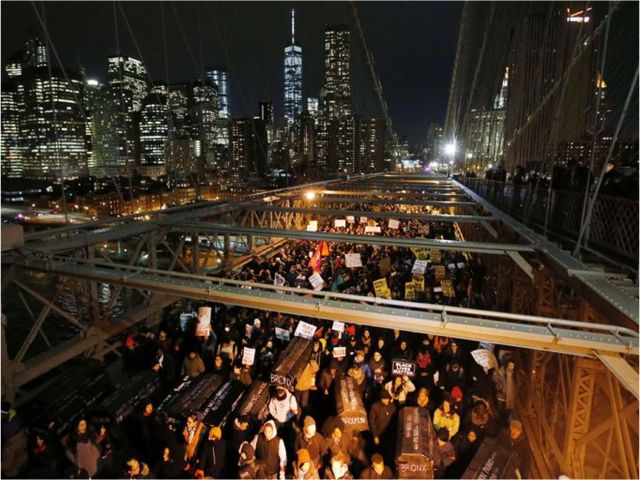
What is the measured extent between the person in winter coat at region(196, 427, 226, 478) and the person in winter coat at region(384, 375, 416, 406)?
232cm

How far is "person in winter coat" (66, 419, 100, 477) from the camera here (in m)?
4.71

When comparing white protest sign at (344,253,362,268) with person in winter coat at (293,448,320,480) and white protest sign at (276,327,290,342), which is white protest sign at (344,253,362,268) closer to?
white protest sign at (276,327,290,342)

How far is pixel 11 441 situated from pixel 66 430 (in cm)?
75

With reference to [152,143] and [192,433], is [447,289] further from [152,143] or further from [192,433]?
[152,143]

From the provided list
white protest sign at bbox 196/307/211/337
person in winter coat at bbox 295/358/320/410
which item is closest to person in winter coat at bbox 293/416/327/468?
person in winter coat at bbox 295/358/320/410

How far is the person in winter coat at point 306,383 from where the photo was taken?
6.05 metres

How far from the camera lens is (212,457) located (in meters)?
4.81

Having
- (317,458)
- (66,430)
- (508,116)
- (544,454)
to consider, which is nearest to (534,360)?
(544,454)

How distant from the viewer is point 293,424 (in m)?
5.23

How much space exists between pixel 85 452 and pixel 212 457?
1471mm

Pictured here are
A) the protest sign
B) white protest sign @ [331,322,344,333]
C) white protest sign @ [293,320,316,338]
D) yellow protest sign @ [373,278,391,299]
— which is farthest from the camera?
yellow protest sign @ [373,278,391,299]

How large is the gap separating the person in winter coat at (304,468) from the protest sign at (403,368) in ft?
6.43

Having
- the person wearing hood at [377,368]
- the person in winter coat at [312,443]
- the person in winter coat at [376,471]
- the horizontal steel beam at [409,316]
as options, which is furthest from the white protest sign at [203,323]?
the person in winter coat at [376,471]

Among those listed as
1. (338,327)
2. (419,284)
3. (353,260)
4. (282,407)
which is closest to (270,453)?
(282,407)
